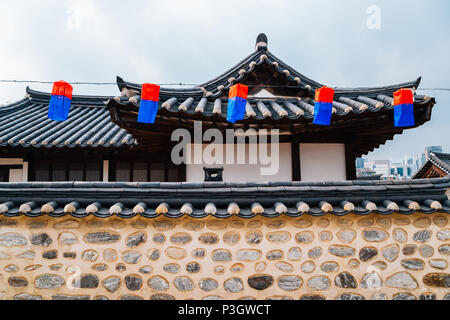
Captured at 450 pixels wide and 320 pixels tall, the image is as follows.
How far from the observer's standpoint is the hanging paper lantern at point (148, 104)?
4641 mm

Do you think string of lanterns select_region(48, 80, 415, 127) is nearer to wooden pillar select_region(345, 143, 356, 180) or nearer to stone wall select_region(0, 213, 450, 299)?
wooden pillar select_region(345, 143, 356, 180)

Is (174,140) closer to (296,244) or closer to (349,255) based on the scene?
(296,244)

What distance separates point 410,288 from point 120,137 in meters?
8.12

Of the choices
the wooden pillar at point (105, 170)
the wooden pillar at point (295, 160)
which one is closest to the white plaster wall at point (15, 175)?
the wooden pillar at point (105, 170)

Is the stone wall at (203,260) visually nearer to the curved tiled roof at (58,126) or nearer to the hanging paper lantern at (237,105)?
the hanging paper lantern at (237,105)

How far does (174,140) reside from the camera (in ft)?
19.4

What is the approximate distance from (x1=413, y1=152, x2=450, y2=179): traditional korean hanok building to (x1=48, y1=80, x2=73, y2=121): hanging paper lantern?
21258 millimetres

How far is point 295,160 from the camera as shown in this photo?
5.86 m

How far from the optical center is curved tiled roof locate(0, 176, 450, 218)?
3805mm

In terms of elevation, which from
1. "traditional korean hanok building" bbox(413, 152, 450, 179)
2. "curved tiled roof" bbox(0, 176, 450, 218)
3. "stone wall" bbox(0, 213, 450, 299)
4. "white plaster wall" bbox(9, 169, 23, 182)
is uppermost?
"traditional korean hanok building" bbox(413, 152, 450, 179)

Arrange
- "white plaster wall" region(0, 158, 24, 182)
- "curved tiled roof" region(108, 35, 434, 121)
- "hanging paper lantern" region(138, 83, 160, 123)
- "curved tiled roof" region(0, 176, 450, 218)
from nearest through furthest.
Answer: "curved tiled roof" region(0, 176, 450, 218)
"hanging paper lantern" region(138, 83, 160, 123)
"curved tiled roof" region(108, 35, 434, 121)
"white plaster wall" region(0, 158, 24, 182)

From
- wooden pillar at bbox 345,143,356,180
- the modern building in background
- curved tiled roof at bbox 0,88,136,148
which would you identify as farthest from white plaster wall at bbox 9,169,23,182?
the modern building in background

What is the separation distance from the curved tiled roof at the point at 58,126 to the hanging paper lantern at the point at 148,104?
2.97m

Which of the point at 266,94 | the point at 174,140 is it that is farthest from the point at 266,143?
the point at 174,140
